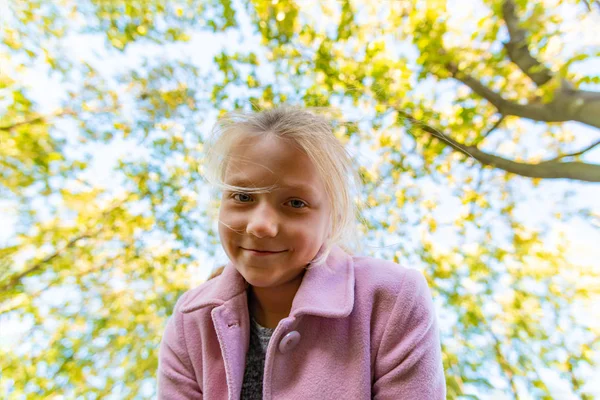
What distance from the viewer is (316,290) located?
2.37 ft

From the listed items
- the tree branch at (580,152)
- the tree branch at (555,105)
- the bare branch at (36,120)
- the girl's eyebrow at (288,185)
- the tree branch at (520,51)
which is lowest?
the girl's eyebrow at (288,185)

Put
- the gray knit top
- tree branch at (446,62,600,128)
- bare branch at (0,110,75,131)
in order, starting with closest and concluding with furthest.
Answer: the gray knit top → tree branch at (446,62,600,128) → bare branch at (0,110,75,131)

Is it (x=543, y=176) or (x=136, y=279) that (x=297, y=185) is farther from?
(x=136, y=279)

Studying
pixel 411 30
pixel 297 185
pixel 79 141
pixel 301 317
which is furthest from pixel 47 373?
pixel 411 30

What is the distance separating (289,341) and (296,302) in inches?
2.9

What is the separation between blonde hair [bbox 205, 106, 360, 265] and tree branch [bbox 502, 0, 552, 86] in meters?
1.21

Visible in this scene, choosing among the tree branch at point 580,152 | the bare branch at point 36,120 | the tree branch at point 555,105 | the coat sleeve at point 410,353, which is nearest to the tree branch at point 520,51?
the tree branch at point 555,105

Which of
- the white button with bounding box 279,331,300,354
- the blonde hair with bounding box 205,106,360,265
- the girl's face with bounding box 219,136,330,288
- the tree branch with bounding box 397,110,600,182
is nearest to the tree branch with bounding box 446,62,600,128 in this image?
the tree branch with bounding box 397,110,600,182

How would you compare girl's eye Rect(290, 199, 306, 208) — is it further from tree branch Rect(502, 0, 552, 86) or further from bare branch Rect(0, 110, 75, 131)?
bare branch Rect(0, 110, 75, 131)

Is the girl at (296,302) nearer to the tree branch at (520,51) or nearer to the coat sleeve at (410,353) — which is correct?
the coat sleeve at (410,353)

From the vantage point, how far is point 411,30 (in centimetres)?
170

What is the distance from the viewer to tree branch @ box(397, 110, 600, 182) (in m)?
1.44

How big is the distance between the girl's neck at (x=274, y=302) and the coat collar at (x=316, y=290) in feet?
0.14

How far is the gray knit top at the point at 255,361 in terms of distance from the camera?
0.74m
